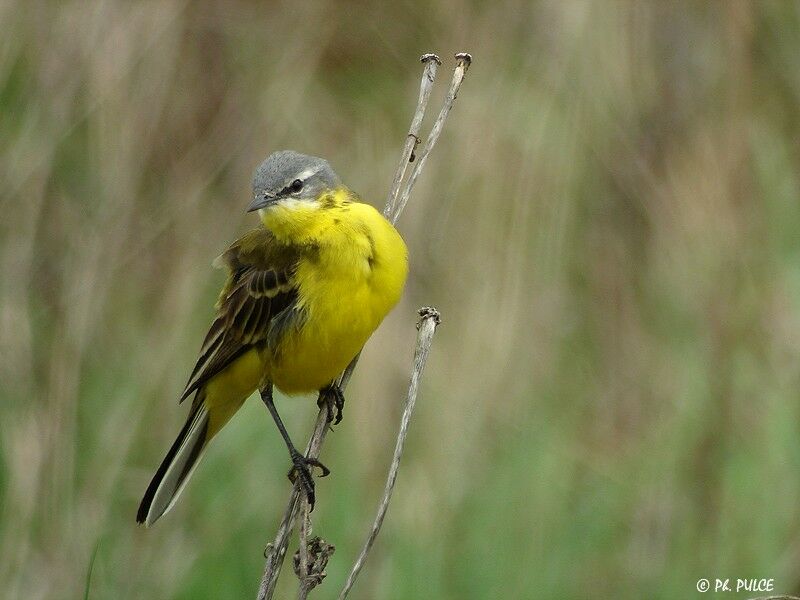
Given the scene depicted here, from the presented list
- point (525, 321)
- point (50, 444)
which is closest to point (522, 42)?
point (525, 321)

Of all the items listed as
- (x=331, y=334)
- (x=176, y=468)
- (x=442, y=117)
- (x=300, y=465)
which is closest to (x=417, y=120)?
(x=442, y=117)

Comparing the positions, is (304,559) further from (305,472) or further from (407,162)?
(407,162)

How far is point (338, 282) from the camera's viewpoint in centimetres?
472

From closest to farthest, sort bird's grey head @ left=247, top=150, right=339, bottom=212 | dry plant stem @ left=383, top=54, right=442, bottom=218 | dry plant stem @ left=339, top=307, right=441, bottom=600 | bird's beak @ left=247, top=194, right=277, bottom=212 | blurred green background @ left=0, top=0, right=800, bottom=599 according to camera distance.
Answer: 1. dry plant stem @ left=339, top=307, right=441, bottom=600
2. dry plant stem @ left=383, top=54, right=442, bottom=218
3. bird's beak @ left=247, top=194, right=277, bottom=212
4. bird's grey head @ left=247, top=150, right=339, bottom=212
5. blurred green background @ left=0, top=0, right=800, bottom=599

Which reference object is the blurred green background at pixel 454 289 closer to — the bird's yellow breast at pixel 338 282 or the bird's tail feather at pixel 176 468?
the bird's tail feather at pixel 176 468

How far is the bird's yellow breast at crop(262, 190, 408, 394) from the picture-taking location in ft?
15.3

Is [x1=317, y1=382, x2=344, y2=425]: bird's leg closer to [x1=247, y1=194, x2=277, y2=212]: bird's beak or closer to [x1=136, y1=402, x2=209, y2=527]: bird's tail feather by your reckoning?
[x1=136, y1=402, x2=209, y2=527]: bird's tail feather

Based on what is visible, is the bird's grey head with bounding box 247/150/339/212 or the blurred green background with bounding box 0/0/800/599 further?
the blurred green background with bounding box 0/0/800/599

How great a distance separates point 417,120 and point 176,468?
1.67m

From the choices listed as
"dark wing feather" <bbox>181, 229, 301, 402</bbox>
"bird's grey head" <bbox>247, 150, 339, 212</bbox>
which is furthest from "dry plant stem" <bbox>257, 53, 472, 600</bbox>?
"dark wing feather" <bbox>181, 229, 301, 402</bbox>

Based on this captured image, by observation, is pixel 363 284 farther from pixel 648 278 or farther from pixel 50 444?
pixel 648 278

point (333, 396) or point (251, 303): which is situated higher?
point (251, 303)

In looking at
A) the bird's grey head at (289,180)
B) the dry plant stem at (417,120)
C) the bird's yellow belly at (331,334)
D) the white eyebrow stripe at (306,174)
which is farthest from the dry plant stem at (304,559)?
the white eyebrow stripe at (306,174)

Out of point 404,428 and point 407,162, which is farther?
point 407,162
